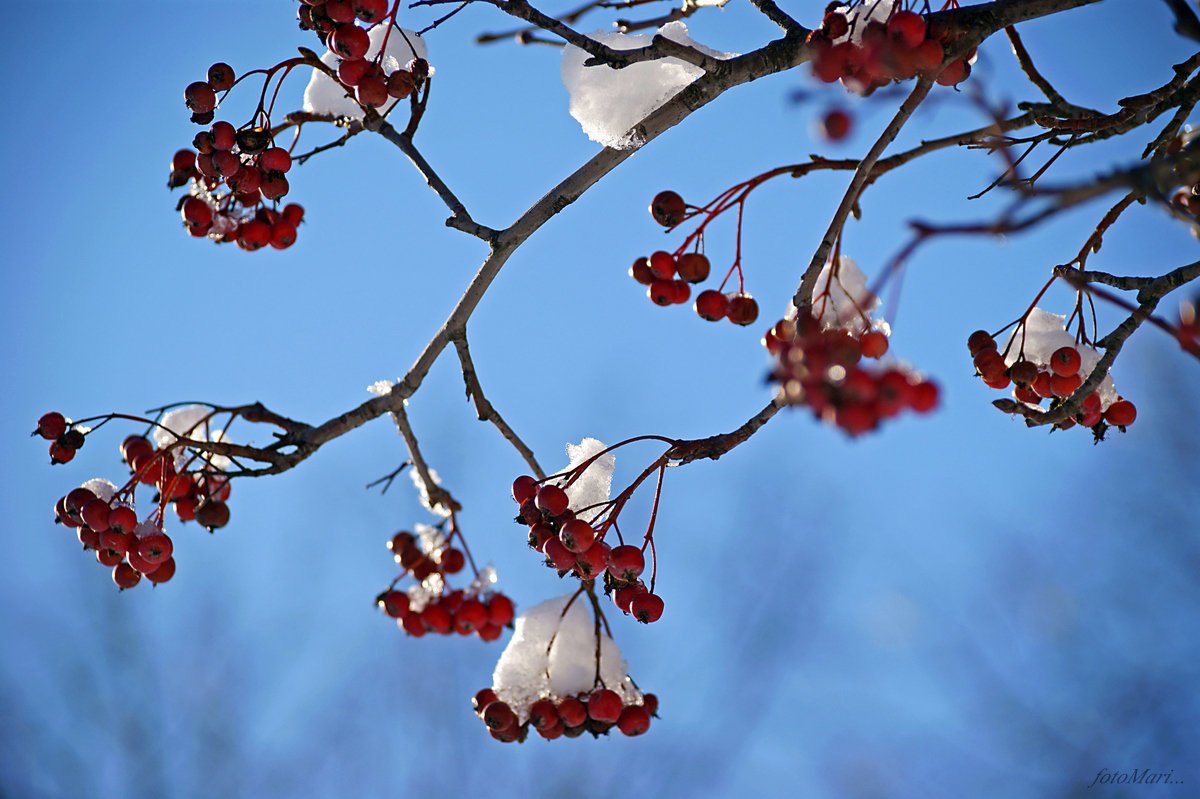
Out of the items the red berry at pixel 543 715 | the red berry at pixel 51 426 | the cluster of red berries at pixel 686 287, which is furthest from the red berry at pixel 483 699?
the red berry at pixel 51 426

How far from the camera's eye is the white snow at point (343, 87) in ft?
6.49

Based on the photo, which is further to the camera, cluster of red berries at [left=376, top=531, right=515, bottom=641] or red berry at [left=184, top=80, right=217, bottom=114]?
cluster of red berries at [left=376, top=531, right=515, bottom=641]

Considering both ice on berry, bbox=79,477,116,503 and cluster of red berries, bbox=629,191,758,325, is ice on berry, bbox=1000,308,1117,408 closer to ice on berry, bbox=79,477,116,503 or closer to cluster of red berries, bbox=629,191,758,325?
cluster of red berries, bbox=629,191,758,325

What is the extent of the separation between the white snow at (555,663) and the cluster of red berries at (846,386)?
113 centimetres

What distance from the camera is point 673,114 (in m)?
1.58

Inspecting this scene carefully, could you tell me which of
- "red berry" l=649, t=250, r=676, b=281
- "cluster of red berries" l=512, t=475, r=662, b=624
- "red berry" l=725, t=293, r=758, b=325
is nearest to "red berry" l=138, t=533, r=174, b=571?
"cluster of red berries" l=512, t=475, r=662, b=624

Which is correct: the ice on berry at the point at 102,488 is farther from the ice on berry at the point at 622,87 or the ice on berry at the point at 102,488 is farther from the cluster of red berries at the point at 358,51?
the ice on berry at the point at 622,87

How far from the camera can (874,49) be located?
49.1 inches

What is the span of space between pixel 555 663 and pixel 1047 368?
1213mm

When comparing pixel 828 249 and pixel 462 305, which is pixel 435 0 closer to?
pixel 462 305

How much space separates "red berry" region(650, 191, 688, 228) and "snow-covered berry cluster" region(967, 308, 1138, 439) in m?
0.72

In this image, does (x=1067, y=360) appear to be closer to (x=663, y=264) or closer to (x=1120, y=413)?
(x=1120, y=413)

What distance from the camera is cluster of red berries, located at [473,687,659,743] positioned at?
5.81ft

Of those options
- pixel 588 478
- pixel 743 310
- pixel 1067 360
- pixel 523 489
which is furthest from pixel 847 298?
pixel 523 489
